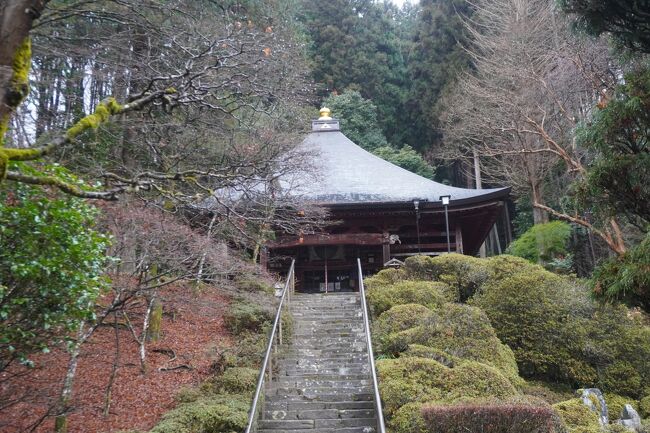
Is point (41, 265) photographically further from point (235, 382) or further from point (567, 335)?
point (567, 335)

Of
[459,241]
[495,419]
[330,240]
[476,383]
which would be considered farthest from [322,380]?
[459,241]

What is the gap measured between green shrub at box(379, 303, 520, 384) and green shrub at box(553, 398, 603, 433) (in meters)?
1.13

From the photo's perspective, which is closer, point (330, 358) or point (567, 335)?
point (330, 358)

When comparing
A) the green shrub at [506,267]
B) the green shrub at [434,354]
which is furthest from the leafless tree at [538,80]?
the green shrub at [434,354]

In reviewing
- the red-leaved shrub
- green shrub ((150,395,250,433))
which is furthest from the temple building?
the red-leaved shrub

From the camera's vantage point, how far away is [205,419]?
6.76 meters

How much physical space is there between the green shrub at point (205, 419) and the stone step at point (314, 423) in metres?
0.34

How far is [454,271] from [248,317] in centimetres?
447

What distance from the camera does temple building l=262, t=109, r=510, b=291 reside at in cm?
1438

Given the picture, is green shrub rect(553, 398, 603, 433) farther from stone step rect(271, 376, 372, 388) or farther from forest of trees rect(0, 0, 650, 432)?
stone step rect(271, 376, 372, 388)

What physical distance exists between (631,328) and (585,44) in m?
5.84

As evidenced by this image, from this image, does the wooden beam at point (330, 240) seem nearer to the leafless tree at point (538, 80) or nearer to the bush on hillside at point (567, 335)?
the leafless tree at point (538, 80)

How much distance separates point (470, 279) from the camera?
1127 centimetres

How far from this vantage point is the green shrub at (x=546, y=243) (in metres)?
17.7
